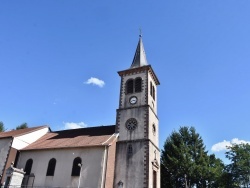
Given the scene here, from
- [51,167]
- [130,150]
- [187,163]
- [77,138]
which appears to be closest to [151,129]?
[130,150]

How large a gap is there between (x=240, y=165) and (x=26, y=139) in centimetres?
2695

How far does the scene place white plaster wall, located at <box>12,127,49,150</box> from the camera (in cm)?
2736

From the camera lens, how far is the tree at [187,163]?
31969 millimetres

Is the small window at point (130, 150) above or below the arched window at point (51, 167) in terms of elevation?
above

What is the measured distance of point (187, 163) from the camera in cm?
3269

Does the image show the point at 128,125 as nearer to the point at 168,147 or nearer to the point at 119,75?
the point at 119,75

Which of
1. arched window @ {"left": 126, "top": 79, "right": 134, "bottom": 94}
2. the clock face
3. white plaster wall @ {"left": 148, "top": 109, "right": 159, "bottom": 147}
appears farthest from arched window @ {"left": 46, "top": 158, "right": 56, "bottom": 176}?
arched window @ {"left": 126, "top": 79, "right": 134, "bottom": 94}

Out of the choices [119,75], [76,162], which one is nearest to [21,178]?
[76,162]

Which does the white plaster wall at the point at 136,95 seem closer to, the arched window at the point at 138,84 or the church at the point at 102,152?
the church at the point at 102,152

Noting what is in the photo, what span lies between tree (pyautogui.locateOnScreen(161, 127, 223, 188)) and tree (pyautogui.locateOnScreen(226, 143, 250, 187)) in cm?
276

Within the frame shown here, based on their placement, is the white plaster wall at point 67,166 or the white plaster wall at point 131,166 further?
the white plaster wall at point 131,166

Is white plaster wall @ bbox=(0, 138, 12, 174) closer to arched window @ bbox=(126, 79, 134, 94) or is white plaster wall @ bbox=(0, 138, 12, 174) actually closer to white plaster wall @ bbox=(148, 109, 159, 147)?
arched window @ bbox=(126, 79, 134, 94)

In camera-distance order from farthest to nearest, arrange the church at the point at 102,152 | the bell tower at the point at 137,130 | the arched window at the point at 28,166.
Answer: the arched window at the point at 28,166 < the bell tower at the point at 137,130 < the church at the point at 102,152

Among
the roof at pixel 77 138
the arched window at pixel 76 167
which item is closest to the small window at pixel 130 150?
the roof at pixel 77 138
